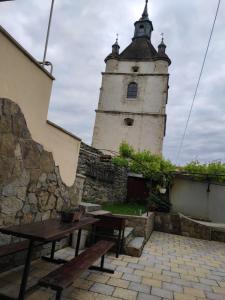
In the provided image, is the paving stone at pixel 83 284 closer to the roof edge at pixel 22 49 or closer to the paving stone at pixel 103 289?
the paving stone at pixel 103 289

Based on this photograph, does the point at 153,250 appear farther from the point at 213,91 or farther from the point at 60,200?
the point at 213,91

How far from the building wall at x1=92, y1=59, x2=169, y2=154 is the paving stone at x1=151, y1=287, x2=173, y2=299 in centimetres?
1615

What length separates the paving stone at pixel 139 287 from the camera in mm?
3062

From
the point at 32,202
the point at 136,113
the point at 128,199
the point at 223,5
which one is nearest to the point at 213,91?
the point at 223,5

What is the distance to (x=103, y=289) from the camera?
293 centimetres

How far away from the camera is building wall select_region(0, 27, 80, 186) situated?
2.66 meters

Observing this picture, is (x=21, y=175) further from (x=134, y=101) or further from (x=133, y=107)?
(x=134, y=101)

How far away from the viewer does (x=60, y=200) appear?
398 centimetres

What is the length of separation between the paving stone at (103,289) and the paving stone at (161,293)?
52 cm

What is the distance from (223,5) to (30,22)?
3140 mm

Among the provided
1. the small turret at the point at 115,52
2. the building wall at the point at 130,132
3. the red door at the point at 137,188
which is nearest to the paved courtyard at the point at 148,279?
the red door at the point at 137,188

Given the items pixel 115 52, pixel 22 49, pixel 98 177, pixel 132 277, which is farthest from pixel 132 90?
pixel 132 277

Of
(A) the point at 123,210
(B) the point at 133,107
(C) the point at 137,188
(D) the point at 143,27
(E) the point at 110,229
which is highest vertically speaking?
(D) the point at 143,27

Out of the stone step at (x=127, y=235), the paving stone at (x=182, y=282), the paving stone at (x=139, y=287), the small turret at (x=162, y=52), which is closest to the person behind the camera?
the paving stone at (x=139, y=287)
